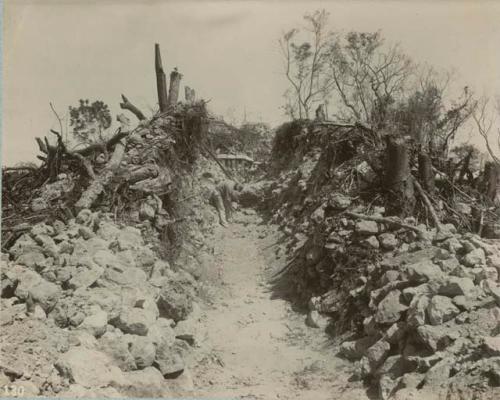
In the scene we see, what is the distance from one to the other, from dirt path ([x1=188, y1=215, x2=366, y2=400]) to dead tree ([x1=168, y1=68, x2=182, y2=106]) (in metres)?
3.44

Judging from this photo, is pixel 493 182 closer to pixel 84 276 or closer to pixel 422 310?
pixel 422 310

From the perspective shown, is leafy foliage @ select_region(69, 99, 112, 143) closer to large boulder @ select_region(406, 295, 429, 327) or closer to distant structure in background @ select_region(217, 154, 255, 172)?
distant structure in background @ select_region(217, 154, 255, 172)

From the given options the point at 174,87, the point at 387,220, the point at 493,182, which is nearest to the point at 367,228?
the point at 387,220

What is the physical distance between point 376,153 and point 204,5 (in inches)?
131

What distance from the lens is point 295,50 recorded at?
12789mm

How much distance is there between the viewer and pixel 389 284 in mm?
5195

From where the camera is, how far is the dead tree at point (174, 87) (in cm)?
916

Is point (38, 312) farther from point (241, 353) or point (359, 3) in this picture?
point (359, 3)

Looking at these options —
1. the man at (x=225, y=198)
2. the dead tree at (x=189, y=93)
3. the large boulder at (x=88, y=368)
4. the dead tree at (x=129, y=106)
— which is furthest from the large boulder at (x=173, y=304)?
the dead tree at (x=189, y=93)

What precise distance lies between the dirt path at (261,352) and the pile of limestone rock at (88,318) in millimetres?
410

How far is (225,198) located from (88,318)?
6.73 meters

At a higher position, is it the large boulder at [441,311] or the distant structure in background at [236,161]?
the distant structure in background at [236,161]

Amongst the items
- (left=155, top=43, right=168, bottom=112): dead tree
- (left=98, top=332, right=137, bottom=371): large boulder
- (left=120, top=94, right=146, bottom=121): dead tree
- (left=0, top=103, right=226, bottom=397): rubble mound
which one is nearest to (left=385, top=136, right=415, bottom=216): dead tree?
(left=0, top=103, right=226, bottom=397): rubble mound

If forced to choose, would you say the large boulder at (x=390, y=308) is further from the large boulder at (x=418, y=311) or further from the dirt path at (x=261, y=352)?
the dirt path at (x=261, y=352)
